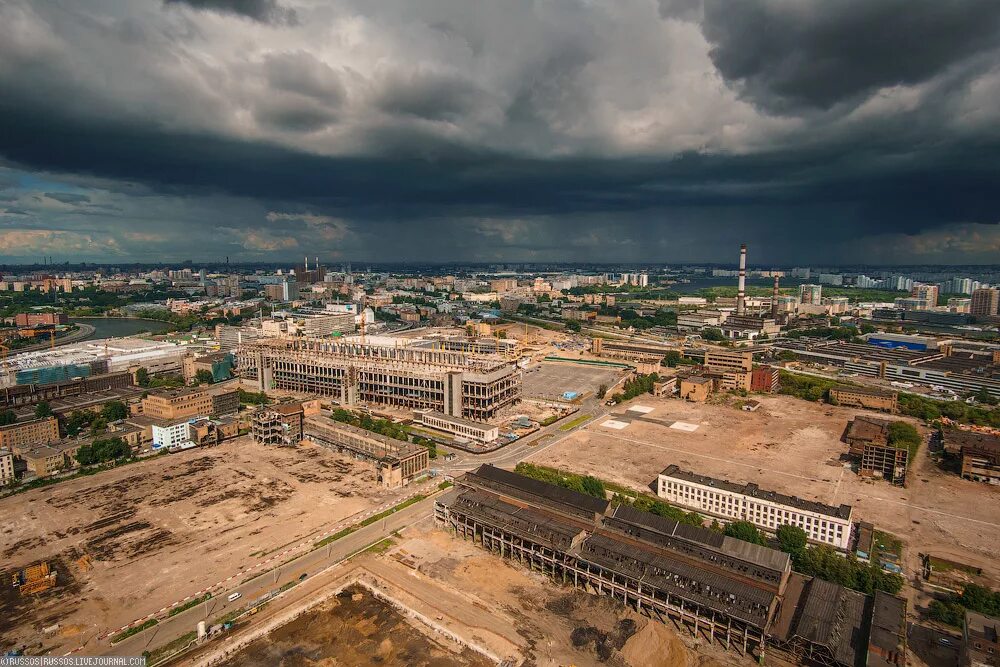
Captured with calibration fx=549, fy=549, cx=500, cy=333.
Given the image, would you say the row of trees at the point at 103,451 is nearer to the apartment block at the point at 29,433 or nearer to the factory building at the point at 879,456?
the apartment block at the point at 29,433

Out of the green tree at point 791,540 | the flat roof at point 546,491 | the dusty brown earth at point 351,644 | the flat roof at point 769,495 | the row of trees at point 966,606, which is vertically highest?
the flat roof at point 546,491

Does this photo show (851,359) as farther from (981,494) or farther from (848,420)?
(981,494)

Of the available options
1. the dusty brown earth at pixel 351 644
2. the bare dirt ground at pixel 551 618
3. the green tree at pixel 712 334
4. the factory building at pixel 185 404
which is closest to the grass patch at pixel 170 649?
the dusty brown earth at pixel 351 644

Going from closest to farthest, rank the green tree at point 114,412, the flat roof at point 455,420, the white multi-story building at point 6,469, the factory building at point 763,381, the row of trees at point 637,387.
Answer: the white multi-story building at point 6,469
the flat roof at point 455,420
the green tree at point 114,412
the row of trees at point 637,387
the factory building at point 763,381

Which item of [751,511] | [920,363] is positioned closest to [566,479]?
[751,511]

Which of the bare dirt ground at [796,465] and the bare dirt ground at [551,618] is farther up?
the bare dirt ground at [551,618]

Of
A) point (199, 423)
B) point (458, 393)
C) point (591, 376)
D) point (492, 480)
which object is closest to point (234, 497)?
point (199, 423)

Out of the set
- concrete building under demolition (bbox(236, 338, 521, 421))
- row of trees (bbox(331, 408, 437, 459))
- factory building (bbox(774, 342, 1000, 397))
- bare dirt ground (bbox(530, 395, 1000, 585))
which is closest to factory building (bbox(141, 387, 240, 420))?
concrete building under demolition (bbox(236, 338, 521, 421))
